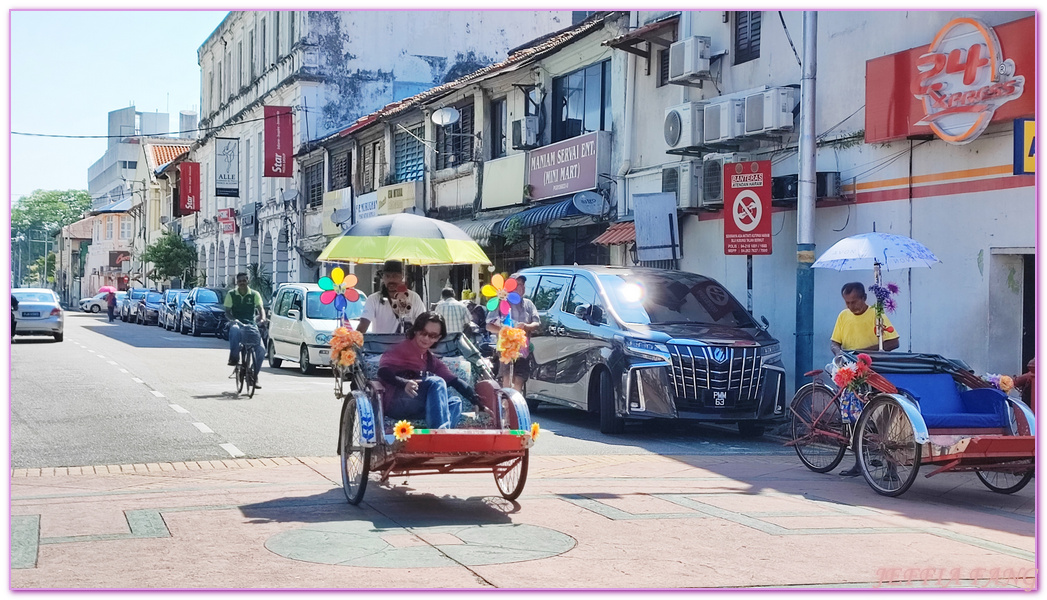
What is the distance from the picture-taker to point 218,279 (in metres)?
54.5

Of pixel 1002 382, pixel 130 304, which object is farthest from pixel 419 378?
pixel 130 304

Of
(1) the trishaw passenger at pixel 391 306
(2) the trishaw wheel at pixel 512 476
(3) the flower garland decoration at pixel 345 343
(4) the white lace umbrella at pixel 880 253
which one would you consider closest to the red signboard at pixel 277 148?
(4) the white lace umbrella at pixel 880 253

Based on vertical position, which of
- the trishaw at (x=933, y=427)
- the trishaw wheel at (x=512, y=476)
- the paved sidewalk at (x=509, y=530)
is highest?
the trishaw at (x=933, y=427)

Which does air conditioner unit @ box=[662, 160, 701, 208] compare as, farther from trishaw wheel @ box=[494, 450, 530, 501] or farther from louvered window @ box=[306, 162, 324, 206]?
louvered window @ box=[306, 162, 324, 206]

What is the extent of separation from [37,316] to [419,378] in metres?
24.1

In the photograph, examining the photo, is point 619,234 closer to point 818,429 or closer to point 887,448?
point 818,429

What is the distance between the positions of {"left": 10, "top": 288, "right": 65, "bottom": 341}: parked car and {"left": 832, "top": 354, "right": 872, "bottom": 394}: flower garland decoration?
2461 cm

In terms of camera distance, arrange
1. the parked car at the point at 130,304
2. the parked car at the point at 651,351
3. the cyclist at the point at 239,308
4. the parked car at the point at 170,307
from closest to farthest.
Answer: the parked car at the point at 651,351 → the cyclist at the point at 239,308 → the parked car at the point at 170,307 → the parked car at the point at 130,304

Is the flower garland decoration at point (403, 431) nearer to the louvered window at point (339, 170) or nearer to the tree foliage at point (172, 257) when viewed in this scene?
the louvered window at point (339, 170)

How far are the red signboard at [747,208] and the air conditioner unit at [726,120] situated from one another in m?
1.15

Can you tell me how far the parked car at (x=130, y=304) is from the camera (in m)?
50.8

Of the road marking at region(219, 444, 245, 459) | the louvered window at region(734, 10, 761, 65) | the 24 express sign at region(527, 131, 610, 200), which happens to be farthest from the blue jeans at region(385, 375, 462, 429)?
the 24 express sign at region(527, 131, 610, 200)

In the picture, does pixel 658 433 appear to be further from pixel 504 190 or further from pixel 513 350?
pixel 504 190

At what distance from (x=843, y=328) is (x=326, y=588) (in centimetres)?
685
